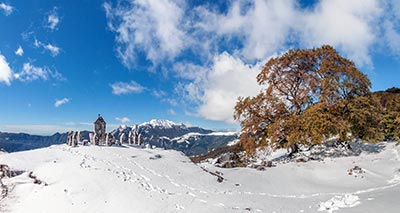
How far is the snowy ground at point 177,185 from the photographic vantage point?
1680 cm

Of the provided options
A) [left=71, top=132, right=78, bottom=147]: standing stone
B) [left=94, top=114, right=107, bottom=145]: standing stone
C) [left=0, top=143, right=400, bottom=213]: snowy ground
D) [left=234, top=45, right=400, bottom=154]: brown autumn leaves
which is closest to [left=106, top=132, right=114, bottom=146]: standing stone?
[left=94, top=114, right=107, bottom=145]: standing stone

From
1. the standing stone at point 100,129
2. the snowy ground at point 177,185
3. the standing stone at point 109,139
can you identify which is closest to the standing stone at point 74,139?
the snowy ground at point 177,185

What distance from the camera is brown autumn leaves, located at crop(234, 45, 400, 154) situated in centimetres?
3083

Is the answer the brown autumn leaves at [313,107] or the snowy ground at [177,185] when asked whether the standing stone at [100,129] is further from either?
the brown autumn leaves at [313,107]

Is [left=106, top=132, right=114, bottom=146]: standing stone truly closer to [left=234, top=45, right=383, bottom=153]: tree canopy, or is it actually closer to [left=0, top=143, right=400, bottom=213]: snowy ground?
[left=0, top=143, right=400, bottom=213]: snowy ground

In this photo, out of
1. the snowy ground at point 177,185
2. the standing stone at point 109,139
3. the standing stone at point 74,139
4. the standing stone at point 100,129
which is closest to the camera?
the snowy ground at point 177,185

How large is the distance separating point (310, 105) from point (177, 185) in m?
19.3

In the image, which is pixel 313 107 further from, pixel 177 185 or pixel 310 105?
pixel 177 185

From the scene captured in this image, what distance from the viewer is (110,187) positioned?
18578 mm

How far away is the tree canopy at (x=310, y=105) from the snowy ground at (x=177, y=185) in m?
3.23

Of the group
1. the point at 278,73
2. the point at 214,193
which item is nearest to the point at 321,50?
the point at 278,73

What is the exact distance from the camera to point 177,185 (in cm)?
2080

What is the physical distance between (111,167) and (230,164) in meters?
16.0

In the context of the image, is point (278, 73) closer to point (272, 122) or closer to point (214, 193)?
point (272, 122)
